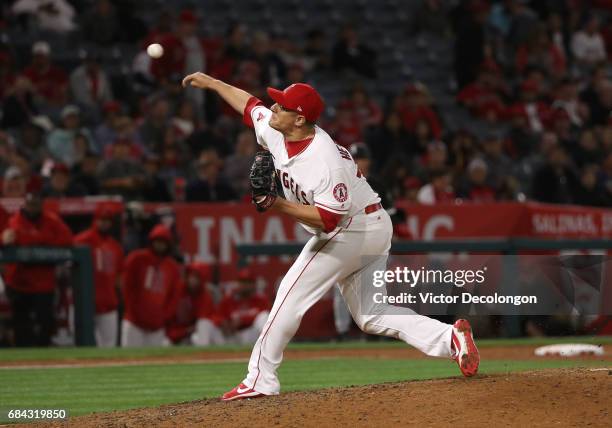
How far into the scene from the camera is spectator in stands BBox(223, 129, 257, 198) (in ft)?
48.0

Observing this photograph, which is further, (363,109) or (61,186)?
(363,109)

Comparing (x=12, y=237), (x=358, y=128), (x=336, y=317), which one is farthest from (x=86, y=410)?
(x=358, y=128)

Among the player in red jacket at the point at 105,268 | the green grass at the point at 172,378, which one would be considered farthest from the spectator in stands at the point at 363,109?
the green grass at the point at 172,378

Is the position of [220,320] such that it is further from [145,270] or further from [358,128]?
[358,128]

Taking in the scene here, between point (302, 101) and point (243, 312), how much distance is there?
647 centimetres

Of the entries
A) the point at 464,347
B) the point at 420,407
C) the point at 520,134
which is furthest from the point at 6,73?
the point at 420,407

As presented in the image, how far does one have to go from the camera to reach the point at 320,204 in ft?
21.8

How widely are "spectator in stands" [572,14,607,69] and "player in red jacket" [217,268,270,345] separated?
9529 mm

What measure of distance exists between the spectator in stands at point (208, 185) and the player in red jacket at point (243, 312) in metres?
1.40

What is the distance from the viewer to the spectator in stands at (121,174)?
13727mm

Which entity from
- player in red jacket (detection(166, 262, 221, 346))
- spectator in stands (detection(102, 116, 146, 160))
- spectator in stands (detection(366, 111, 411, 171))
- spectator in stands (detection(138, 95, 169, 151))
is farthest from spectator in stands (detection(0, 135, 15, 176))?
spectator in stands (detection(366, 111, 411, 171))

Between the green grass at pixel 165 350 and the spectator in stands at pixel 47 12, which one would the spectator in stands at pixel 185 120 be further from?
the green grass at pixel 165 350

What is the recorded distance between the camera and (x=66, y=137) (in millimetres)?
14547

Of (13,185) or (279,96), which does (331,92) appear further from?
(279,96)
